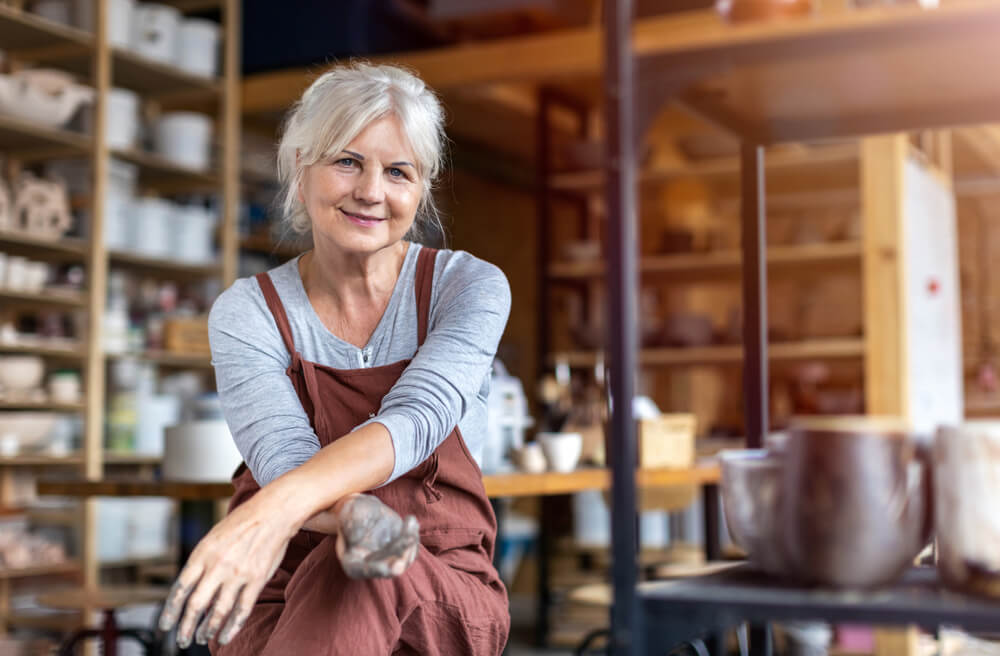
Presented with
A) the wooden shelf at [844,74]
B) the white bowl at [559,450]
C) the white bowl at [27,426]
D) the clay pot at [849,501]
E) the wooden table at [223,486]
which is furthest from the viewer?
the white bowl at [27,426]

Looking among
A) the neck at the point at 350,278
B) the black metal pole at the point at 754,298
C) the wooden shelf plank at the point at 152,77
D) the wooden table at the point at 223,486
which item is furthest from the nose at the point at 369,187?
the wooden shelf plank at the point at 152,77

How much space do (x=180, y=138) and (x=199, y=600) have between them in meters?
4.37

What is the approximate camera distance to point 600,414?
12.1 feet

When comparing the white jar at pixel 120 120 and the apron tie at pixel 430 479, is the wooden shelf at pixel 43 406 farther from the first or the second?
the apron tie at pixel 430 479

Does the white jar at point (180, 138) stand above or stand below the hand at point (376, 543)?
above

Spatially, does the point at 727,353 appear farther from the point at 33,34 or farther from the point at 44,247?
the point at 33,34

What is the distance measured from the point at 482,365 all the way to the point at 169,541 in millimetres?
3812

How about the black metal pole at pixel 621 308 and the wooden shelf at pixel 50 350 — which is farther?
the wooden shelf at pixel 50 350

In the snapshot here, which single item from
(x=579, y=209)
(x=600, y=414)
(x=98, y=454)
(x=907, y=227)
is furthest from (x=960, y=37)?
(x=579, y=209)

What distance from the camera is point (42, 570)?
14.0 feet

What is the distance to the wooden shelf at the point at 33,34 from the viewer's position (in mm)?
4281

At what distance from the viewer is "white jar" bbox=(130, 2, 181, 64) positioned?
491 centimetres

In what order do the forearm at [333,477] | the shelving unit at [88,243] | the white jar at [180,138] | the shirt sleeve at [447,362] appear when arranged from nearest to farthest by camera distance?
the forearm at [333,477]
the shirt sleeve at [447,362]
the shelving unit at [88,243]
the white jar at [180,138]

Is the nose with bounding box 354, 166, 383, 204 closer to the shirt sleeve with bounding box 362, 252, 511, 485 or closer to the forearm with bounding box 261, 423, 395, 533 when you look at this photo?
the shirt sleeve with bounding box 362, 252, 511, 485
